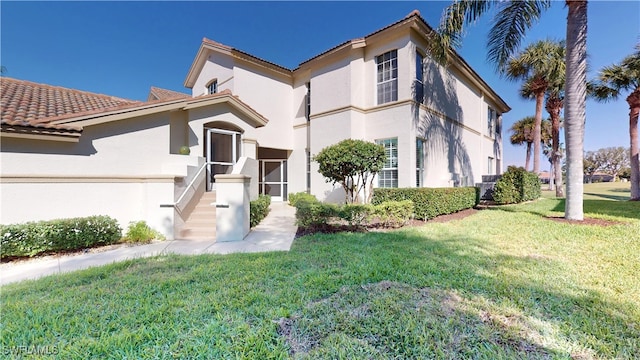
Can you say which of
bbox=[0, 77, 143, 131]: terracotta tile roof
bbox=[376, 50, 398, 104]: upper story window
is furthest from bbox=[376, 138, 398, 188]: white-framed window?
bbox=[0, 77, 143, 131]: terracotta tile roof

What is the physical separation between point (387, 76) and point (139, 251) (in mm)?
13193

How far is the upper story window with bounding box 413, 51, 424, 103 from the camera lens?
12.7m

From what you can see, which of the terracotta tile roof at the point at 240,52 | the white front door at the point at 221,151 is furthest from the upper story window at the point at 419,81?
the white front door at the point at 221,151

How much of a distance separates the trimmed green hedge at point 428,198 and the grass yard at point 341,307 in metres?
4.19

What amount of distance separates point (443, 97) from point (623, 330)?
1487cm

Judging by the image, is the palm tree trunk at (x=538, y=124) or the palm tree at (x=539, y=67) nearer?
the palm tree at (x=539, y=67)

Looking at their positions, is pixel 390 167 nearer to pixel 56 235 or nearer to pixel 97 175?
pixel 97 175

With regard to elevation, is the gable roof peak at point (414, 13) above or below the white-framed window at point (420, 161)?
above

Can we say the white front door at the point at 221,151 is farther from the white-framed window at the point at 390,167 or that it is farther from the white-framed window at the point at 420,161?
the white-framed window at the point at 420,161

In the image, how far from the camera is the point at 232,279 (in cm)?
415

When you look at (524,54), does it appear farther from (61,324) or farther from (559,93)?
(61,324)

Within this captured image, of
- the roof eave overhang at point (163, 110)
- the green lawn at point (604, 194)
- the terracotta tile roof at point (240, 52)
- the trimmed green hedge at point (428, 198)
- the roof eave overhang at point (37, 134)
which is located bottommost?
the green lawn at point (604, 194)

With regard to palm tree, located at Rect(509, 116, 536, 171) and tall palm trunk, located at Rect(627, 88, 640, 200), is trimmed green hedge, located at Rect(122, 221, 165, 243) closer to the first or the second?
tall palm trunk, located at Rect(627, 88, 640, 200)

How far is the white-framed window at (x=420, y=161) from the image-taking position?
13.2 metres
